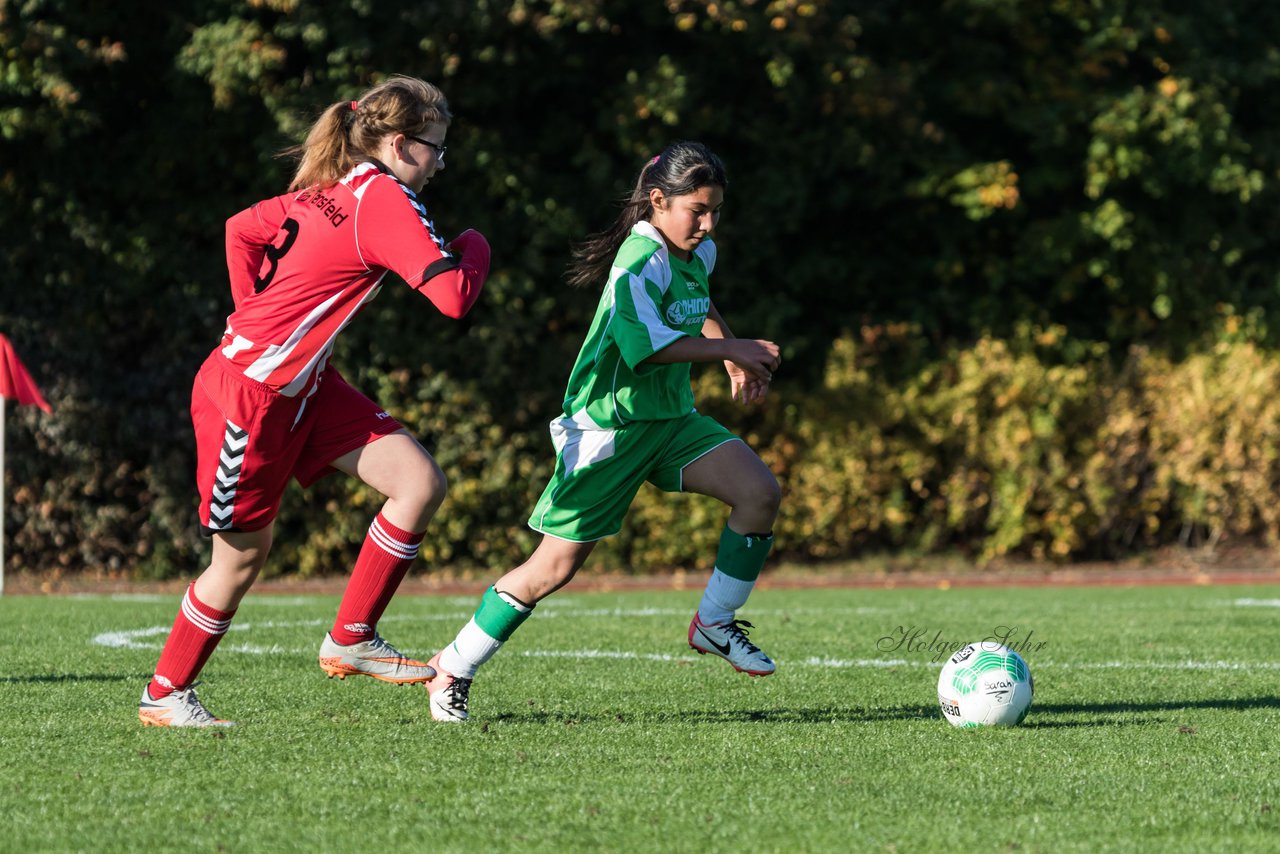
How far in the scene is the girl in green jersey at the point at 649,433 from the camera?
5254mm

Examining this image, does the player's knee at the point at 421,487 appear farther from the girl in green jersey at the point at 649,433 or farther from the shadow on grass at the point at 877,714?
the shadow on grass at the point at 877,714

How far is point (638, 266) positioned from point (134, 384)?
9.74 metres

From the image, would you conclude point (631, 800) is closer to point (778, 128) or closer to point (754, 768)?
point (754, 768)

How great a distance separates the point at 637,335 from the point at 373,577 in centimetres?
119

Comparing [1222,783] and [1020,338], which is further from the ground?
[1222,783]

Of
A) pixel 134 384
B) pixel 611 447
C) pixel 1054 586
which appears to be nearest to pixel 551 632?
pixel 611 447

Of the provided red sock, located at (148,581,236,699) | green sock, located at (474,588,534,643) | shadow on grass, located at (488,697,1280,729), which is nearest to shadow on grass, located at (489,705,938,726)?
shadow on grass, located at (488,697,1280,729)

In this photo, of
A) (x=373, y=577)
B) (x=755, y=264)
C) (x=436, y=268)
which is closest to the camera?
(x=436, y=268)

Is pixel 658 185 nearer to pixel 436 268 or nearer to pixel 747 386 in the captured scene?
pixel 747 386

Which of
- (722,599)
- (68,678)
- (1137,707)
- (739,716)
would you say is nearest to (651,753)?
(739,716)

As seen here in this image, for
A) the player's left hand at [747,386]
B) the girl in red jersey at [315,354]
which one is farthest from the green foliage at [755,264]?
the girl in red jersey at [315,354]

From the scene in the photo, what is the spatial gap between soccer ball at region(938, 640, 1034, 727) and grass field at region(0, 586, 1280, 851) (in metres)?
0.08

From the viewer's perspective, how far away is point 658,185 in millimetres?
5523

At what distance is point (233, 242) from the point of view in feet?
16.8
